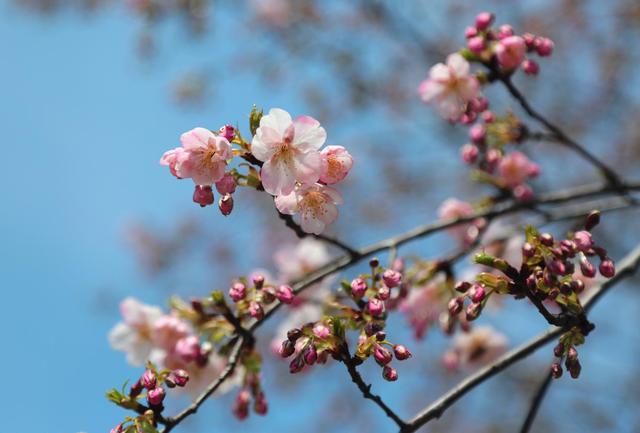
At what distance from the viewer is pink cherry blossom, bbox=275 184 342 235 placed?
167cm

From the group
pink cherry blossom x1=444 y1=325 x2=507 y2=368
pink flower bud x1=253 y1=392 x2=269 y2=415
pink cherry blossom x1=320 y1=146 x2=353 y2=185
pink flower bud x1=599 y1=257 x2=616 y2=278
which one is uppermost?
Result: pink cherry blossom x1=320 y1=146 x2=353 y2=185

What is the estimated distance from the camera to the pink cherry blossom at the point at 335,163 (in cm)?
163

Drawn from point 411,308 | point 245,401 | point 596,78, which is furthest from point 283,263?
point 596,78

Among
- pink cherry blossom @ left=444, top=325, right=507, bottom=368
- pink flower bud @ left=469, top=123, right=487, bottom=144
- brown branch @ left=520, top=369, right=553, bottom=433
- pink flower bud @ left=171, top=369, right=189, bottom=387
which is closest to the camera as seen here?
pink flower bud @ left=171, top=369, right=189, bottom=387

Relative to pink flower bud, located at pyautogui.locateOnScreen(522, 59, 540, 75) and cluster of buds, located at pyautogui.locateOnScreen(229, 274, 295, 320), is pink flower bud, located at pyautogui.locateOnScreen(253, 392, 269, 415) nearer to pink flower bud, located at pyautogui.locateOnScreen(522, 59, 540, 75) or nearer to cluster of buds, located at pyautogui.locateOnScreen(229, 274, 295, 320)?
cluster of buds, located at pyautogui.locateOnScreen(229, 274, 295, 320)

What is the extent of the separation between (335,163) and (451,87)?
103 centimetres

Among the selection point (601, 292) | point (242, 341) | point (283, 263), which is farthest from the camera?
point (283, 263)

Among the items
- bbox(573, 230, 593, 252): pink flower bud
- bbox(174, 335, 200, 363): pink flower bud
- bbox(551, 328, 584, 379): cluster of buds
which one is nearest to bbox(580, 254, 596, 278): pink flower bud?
bbox(573, 230, 593, 252): pink flower bud

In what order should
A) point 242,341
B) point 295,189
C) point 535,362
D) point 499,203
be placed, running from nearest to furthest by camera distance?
1. point 295,189
2. point 242,341
3. point 499,203
4. point 535,362

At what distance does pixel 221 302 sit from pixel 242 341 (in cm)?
14

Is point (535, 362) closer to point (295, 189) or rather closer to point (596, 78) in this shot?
point (596, 78)

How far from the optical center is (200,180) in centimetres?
164

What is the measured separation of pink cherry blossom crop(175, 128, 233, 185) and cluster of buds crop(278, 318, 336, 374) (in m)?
0.41

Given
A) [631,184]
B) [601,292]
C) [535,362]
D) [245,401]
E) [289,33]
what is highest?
[289,33]
